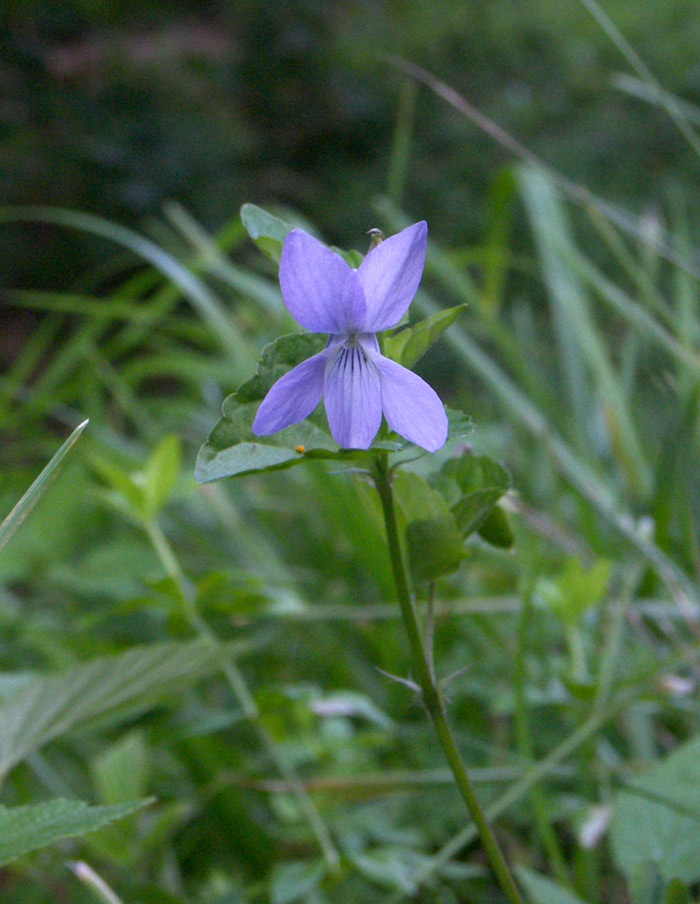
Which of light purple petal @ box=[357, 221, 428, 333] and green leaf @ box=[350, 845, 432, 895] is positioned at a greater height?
light purple petal @ box=[357, 221, 428, 333]

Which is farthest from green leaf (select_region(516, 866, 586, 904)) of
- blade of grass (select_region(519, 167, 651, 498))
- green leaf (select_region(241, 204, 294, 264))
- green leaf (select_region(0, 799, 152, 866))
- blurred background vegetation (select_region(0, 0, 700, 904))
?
blade of grass (select_region(519, 167, 651, 498))

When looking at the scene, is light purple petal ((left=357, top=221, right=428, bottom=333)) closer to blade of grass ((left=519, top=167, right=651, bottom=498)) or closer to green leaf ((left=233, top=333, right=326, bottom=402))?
green leaf ((left=233, top=333, right=326, bottom=402))

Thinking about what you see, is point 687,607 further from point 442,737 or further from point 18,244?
point 18,244

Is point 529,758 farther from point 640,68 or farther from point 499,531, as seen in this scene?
point 640,68

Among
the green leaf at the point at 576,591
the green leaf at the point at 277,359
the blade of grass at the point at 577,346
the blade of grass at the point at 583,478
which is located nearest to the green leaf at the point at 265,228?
the green leaf at the point at 277,359

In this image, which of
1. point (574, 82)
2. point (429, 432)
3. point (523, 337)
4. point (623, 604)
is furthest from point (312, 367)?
point (574, 82)

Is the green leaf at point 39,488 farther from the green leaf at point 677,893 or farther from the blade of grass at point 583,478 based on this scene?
the blade of grass at point 583,478

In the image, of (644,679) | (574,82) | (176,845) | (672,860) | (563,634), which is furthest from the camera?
(574,82)

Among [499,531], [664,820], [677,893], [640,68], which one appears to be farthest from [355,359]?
[640,68]
